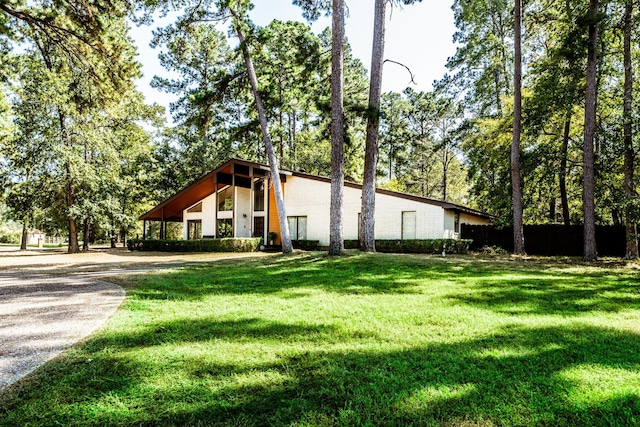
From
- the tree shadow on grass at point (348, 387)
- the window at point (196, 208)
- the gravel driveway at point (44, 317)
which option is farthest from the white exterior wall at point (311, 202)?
the tree shadow on grass at point (348, 387)

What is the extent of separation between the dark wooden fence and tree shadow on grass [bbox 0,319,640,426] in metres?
17.2

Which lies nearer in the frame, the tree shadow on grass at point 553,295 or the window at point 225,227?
the tree shadow on grass at point 553,295

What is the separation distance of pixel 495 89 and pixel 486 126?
15.0 feet

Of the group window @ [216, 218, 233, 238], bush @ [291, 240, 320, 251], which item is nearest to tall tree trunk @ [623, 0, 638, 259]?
bush @ [291, 240, 320, 251]

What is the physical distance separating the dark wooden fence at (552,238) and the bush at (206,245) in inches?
469

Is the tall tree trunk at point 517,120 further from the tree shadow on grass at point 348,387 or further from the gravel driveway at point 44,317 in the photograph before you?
the gravel driveway at point 44,317

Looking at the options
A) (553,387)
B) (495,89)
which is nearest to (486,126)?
(495,89)

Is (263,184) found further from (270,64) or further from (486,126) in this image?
(486,126)

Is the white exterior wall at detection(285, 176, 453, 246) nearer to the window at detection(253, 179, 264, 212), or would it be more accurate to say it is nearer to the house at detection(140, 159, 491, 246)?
the house at detection(140, 159, 491, 246)

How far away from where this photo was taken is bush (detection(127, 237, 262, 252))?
1981 centimetres

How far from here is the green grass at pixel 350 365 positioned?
7.43 feet

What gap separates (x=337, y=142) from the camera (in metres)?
11.9

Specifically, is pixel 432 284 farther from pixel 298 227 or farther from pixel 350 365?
pixel 298 227

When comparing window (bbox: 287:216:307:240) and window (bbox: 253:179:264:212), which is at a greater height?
window (bbox: 253:179:264:212)
